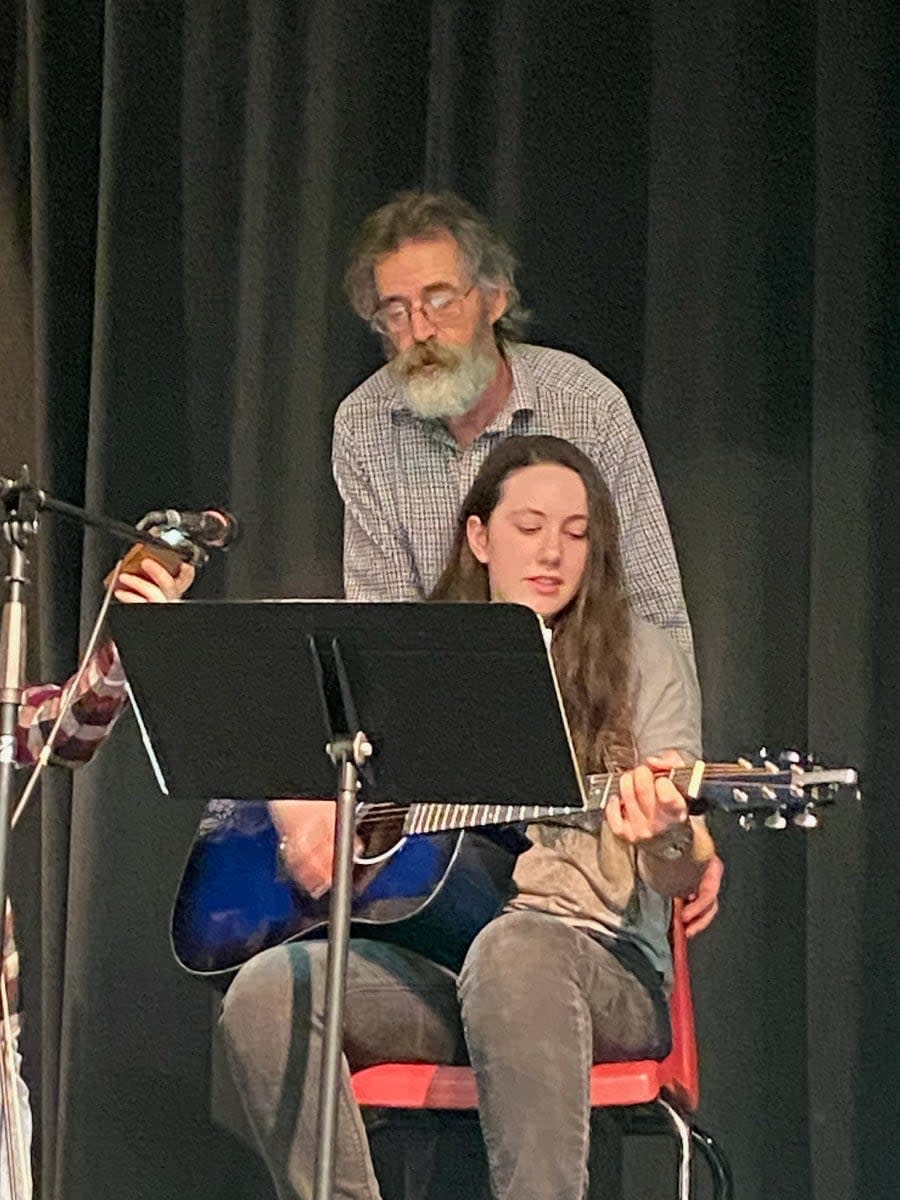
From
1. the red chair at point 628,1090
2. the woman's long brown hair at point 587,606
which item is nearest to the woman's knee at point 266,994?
the red chair at point 628,1090

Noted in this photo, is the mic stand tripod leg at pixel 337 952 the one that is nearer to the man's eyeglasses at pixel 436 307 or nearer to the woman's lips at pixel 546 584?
the woman's lips at pixel 546 584

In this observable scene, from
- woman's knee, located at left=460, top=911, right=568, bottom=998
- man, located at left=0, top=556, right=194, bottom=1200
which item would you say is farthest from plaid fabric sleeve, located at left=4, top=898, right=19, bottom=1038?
woman's knee, located at left=460, top=911, right=568, bottom=998

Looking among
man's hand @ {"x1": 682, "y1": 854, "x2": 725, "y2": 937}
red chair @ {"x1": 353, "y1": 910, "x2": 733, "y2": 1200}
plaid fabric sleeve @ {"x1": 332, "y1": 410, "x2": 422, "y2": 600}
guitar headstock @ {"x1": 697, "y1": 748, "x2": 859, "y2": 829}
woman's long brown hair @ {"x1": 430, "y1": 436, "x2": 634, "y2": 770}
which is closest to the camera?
guitar headstock @ {"x1": 697, "y1": 748, "x2": 859, "y2": 829}

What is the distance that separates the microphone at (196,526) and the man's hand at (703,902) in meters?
0.66

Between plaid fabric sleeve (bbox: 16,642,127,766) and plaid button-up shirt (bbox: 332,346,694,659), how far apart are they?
0.57m

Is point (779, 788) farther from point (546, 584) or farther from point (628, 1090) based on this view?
point (546, 584)

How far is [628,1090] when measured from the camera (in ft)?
6.90

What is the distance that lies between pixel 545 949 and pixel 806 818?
368mm

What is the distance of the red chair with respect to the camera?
2.10 metres

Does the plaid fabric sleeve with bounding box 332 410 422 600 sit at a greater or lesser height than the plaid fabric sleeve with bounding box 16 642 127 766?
greater

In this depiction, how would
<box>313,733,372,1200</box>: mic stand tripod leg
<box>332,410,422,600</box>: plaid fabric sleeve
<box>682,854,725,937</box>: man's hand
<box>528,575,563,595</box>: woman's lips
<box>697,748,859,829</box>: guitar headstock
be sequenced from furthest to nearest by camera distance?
<box>332,410,422,600</box>: plaid fabric sleeve < <box>528,575,563,595</box>: woman's lips < <box>682,854,725,937</box>: man's hand < <box>697,748,859,829</box>: guitar headstock < <box>313,733,372,1200</box>: mic stand tripod leg

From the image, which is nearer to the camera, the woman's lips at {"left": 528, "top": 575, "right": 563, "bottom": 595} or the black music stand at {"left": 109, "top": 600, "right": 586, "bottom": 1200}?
the black music stand at {"left": 109, "top": 600, "right": 586, "bottom": 1200}

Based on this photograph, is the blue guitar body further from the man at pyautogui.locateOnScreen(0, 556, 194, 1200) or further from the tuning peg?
the tuning peg

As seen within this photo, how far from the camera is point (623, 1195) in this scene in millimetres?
2723
